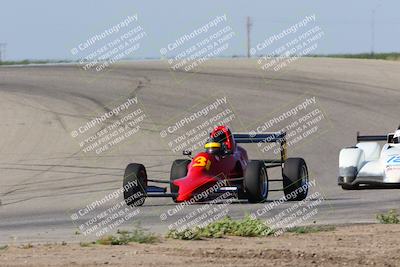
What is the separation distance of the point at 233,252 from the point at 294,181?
26.5 ft

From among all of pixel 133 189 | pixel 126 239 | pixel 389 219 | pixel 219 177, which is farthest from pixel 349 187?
pixel 126 239

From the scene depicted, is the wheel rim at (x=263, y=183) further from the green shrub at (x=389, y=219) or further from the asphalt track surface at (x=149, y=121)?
the green shrub at (x=389, y=219)

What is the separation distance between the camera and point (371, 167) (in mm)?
22172

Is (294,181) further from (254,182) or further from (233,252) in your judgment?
(233,252)

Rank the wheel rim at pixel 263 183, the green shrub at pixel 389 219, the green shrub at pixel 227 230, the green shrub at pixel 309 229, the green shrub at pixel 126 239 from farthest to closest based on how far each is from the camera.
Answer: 1. the wheel rim at pixel 263 183
2. the green shrub at pixel 389 219
3. the green shrub at pixel 309 229
4. the green shrub at pixel 227 230
5. the green shrub at pixel 126 239

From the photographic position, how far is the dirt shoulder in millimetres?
11570

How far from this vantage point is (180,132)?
30.2 m

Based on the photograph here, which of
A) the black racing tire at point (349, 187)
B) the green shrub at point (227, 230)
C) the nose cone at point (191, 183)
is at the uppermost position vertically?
the green shrub at point (227, 230)

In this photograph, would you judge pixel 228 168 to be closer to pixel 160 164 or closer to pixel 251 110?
pixel 160 164

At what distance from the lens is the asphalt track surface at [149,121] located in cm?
1914

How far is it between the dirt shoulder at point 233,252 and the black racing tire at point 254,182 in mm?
5095

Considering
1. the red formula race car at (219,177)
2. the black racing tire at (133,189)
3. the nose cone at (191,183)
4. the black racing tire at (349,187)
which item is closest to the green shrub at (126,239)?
the red formula race car at (219,177)

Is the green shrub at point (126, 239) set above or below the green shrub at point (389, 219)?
above

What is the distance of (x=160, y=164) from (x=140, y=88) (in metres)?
14.2
